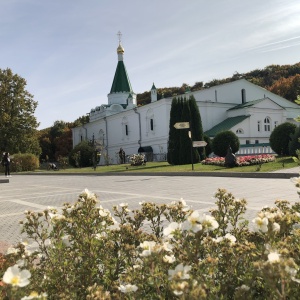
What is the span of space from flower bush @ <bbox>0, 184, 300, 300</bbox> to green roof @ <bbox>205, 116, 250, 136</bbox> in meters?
43.5

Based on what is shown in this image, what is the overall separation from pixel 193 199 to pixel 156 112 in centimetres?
4046

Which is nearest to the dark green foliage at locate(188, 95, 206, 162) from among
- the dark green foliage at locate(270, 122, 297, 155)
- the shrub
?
the dark green foliage at locate(270, 122, 297, 155)

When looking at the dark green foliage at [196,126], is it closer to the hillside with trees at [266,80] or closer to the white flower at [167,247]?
the white flower at [167,247]

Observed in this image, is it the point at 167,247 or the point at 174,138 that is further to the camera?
the point at 174,138

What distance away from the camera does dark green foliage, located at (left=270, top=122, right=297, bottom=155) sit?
29.1m

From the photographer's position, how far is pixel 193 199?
10.6 metres

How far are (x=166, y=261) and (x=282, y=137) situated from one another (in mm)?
29398

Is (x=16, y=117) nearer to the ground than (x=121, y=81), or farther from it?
nearer to the ground

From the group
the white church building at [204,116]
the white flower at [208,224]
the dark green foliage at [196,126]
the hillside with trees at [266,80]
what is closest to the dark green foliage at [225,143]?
the dark green foliage at [196,126]

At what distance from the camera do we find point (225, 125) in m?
47.2

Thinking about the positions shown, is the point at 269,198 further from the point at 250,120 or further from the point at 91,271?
the point at 250,120

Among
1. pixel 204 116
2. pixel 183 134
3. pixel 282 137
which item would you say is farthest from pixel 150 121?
pixel 282 137

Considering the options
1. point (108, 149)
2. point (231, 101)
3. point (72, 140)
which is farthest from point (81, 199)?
point (72, 140)

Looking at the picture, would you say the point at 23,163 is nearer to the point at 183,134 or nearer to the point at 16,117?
the point at 16,117
